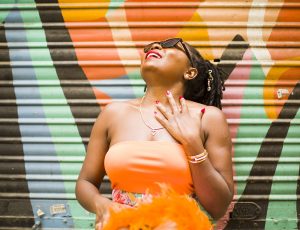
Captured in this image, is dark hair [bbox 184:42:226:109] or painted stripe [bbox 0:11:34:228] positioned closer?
dark hair [bbox 184:42:226:109]

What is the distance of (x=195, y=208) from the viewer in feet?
6.93

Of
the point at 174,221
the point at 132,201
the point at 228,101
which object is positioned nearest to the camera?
the point at 174,221

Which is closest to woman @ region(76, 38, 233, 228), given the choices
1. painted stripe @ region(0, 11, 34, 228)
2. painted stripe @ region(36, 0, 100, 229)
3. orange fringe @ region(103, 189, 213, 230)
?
orange fringe @ region(103, 189, 213, 230)

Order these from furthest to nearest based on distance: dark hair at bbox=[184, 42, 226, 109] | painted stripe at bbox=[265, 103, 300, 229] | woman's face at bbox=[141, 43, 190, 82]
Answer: painted stripe at bbox=[265, 103, 300, 229] < dark hair at bbox=[184, 42, 226, 109] < woman's face at bbox=[141, 43, 190, 82]

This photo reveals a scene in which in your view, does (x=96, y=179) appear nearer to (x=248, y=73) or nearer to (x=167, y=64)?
(x=167, y=64)

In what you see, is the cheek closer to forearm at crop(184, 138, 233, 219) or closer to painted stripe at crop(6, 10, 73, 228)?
forearm at crop(184, 138, 233, 219)

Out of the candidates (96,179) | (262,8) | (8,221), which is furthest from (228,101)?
(8,221)

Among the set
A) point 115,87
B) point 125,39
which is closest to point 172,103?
point 115,87

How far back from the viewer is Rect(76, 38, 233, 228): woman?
2.27 m

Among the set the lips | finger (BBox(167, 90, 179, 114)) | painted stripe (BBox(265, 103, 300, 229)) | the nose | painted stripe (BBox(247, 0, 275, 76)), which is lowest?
painted stripe (BBox(265, 103, 300, 229))

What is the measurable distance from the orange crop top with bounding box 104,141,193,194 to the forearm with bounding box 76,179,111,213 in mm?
165

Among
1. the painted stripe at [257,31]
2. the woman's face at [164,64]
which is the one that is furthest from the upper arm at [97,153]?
the painted stripe at [257,31]

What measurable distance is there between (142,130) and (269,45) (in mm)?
1548

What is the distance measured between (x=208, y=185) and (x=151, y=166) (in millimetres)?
321
